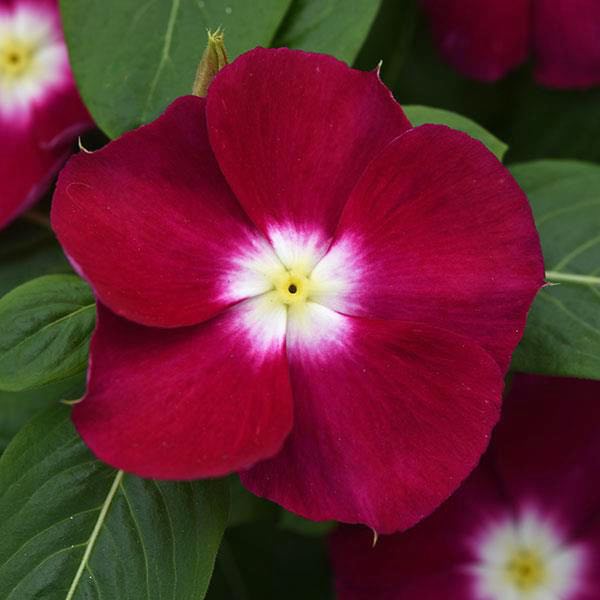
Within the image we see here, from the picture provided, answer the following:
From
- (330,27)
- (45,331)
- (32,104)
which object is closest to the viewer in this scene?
(45,331)

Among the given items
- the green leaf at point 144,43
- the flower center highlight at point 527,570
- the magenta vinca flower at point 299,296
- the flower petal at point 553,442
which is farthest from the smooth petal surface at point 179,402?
the flower center highlight at point 527,570

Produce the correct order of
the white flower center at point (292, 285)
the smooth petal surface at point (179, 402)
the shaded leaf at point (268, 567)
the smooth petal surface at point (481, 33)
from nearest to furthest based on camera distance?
the smooth petal surface at point (179, 402) → the white flower center at point (292, 285) → the smooth petal surface at point (481, 33) → the shaded leaf at point (268, 567)

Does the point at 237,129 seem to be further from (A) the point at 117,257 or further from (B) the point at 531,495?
(B) the point at 531,495

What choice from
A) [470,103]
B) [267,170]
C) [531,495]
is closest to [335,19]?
[267,170]

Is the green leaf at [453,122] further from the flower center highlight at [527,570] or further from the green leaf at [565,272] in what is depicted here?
the flower center highlight at [527,570]

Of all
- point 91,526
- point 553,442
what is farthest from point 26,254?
point 553,442

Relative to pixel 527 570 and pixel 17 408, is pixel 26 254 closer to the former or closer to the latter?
pixel 17 408
